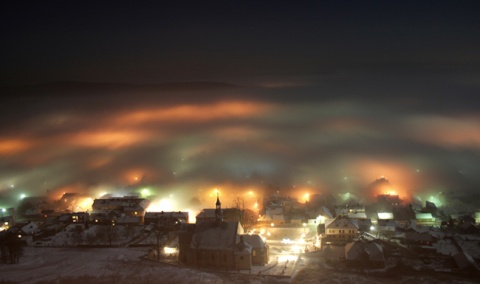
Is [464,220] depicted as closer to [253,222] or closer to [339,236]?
[339,236]

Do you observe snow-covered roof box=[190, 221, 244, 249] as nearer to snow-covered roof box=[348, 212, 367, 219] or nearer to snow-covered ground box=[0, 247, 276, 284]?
snow-covered ground box=[0, 247, 276, 284]

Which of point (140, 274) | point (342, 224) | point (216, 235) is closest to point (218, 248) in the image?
point (216, 235)

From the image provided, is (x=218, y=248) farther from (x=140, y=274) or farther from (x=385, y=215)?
(x=385, y=215)

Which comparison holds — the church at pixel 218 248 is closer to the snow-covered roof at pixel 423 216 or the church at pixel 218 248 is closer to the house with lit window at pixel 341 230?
the house with lit window at pixel 341 230

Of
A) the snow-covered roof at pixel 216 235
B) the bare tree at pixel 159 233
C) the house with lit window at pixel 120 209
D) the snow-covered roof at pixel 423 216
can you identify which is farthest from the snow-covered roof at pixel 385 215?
the house with lit window at pixel 120 209

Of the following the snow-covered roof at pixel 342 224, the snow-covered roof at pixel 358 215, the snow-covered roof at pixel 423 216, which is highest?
the snow-covered roof at pixel 358 215

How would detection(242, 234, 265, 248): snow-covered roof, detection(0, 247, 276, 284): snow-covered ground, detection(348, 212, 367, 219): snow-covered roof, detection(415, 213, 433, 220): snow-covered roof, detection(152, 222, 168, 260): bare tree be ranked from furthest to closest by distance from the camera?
detection(348, 212, 367, 219): snow-covered roof, detection(415, 213, 433, 220): snow-covered roof, detection(152, 222, 168, 260): bare tree, detection(242, 234, 265, 248): snow-covered roof, detection(0, 247, 276, 284): snow-covered ground

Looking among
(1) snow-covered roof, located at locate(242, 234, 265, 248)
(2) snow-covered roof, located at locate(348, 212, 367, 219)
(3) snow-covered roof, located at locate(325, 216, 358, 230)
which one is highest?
(2) snow-covered roof, located at locate(348, 212, 367, 219)

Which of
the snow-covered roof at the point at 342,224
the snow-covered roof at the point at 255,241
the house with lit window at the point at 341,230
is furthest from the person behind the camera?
the snow-covered roof at the point at 342,224

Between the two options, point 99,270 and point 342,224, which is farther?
point 342,224

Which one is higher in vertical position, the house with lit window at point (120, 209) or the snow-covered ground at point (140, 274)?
the house with lit window at point (120, 209)

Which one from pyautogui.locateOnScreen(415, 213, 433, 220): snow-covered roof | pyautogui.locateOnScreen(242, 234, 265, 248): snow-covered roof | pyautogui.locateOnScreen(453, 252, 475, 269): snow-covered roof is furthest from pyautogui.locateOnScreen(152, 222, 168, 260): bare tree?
pyautogui.locateOnScreen(415, 213, 433, 220): snow-covered roof
